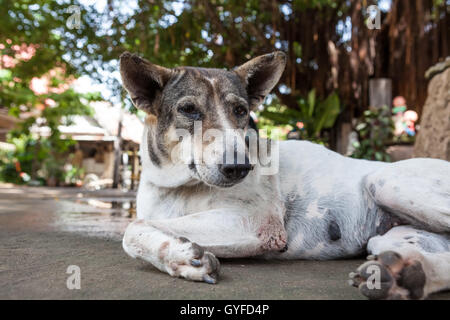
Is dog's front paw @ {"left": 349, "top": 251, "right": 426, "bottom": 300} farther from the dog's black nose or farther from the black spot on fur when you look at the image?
the black spot on fur

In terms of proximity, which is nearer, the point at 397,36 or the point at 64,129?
the point at 397,36

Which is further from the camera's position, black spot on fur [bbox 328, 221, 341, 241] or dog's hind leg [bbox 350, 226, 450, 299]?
black spot on fur [bbox 328, 221, 341, 241]

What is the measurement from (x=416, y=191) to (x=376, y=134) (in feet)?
22.1

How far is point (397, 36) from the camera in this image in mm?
9398

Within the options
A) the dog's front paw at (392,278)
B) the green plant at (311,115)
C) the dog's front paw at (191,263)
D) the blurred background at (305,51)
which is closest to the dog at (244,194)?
the dog's front paw at (191,263)

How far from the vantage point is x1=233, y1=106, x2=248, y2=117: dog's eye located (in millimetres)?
2522

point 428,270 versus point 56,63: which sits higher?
point 56,63

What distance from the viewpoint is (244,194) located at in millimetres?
2451

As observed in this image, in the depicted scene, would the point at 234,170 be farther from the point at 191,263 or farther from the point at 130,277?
the point at 130,277

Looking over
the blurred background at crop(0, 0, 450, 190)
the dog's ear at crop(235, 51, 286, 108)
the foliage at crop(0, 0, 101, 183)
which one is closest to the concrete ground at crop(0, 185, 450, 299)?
the dog's ear at crop(235, 51, 286, 108)
